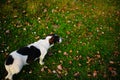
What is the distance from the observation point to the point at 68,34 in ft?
30.1

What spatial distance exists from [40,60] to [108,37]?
3.74 meters

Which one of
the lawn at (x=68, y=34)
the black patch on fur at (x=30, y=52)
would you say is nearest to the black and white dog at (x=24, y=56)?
the black patch on fur at (x=30, y=52)

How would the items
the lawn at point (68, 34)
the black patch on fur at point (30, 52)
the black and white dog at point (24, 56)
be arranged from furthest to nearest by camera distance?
the lawn at point (68, 34) → the black patch on fur at point (30, 52) → the black and white dog at point (24, 56)

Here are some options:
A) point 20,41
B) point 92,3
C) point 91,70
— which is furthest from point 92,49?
point 92,3

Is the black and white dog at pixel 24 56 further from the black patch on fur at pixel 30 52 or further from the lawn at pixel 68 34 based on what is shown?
the lawn at pixel 68 34

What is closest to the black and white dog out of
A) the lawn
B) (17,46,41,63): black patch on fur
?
(17,46,41,63): black patch on fur

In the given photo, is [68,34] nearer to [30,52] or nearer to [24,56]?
[30,52]

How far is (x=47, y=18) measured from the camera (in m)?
9.95

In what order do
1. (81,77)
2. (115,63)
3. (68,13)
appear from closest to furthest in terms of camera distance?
(81,77)
(115,63)
(68,13)

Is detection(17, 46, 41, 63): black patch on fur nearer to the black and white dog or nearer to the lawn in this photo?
the black and white dog

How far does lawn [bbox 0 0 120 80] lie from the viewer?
7402mm

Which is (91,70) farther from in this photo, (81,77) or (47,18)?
(47,18)

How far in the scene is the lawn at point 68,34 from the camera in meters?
7.40

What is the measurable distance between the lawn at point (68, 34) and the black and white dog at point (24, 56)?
572mm
